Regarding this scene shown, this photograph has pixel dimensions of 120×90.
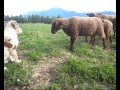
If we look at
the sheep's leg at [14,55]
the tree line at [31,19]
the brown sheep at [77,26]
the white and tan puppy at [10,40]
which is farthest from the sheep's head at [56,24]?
the sheep's leg at [14,55]

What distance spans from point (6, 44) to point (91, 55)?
3034 millimetres

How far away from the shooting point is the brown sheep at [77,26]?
8.82m

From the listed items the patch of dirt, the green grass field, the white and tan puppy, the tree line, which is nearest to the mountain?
the tree line

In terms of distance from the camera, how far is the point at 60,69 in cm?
733

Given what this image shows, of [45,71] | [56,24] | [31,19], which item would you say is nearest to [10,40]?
[45,71]

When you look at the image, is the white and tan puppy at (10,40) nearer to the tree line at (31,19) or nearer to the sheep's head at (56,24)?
the tree line at (31,19)

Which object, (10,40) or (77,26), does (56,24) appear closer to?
(77,26)

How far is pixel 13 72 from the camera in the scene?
704 centimetres

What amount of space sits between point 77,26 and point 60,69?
2198mm

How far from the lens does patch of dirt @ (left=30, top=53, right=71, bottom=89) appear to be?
688cm

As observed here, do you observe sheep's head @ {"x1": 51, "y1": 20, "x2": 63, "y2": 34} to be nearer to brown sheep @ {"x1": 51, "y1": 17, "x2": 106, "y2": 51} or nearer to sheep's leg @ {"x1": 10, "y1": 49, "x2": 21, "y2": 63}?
brown sheep @ {"x1": 51, "y1": 17, "x2": 106, "y2": 51}

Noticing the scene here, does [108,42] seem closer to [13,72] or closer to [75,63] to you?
[75,63]

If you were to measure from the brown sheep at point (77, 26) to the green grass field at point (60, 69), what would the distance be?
509 mm

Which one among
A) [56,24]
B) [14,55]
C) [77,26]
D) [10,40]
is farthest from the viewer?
[77,26]
